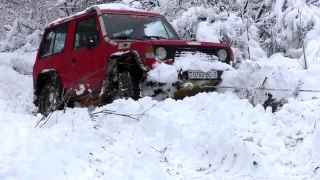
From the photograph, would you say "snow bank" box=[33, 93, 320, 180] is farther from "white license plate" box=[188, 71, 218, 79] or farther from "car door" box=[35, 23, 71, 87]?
"car door" box=[35, 23, 71, 87]

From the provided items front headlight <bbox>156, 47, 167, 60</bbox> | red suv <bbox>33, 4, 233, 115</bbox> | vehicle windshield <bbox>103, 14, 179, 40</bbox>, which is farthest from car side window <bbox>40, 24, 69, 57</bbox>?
front headlight <bbox>156, 47, 167, 60</bbox>

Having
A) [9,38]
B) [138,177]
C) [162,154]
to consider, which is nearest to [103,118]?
[162,154]

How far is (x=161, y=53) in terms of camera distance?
21.6 ft

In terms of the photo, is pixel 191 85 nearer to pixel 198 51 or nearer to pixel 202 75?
pixel 202 75

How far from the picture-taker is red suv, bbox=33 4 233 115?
658 cm

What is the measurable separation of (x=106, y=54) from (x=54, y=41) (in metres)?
2.07

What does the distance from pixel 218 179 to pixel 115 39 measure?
358 cm

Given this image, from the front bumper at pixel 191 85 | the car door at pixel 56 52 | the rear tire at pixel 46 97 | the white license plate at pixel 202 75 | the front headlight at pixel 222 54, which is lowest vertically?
the rear tire at pixel 46 97

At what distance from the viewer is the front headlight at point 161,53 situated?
6555 millimetres

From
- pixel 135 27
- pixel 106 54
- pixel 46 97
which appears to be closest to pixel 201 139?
pixel 106 54

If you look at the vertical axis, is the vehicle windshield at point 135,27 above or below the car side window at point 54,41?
above

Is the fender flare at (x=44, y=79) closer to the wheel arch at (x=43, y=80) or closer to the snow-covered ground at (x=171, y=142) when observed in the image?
the wheel arch at (x=43, y=80)

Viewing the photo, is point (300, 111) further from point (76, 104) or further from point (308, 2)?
point (308, 2)

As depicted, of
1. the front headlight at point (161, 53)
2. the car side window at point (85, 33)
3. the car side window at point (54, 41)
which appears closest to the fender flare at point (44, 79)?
the car side window at point (54, 41)
